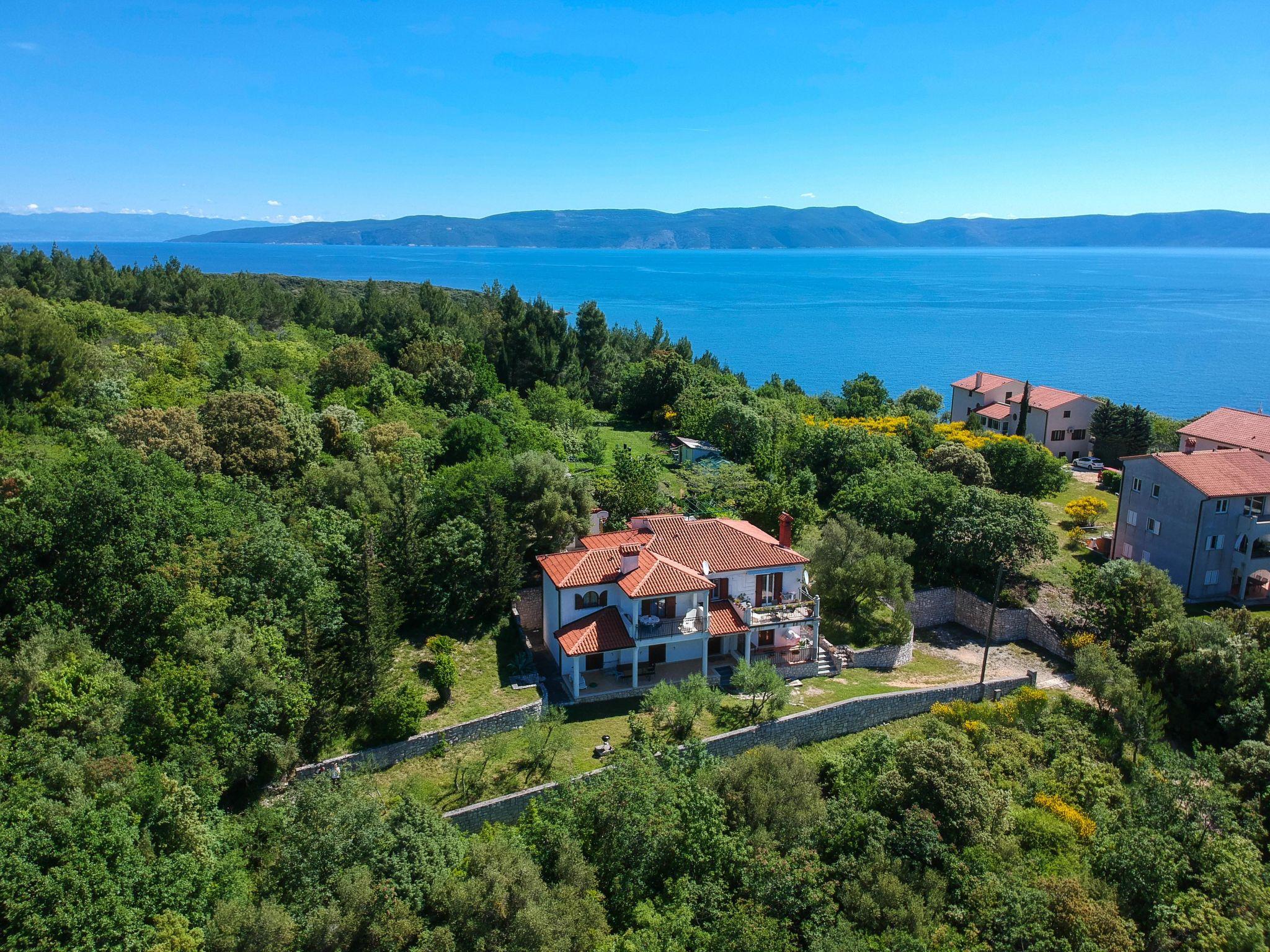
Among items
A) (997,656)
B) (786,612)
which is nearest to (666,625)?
(786,612)

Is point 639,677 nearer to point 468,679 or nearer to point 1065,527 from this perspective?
point 468,679

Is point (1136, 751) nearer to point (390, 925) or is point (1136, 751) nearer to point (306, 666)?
point (390, 925)

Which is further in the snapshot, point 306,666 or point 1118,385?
point 1118,385

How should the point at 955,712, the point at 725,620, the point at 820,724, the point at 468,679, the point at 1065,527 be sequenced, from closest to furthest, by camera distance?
the point at 955,712
the point at 820,724
the point at 468,679
the point at 725,620
the point at 1065,527

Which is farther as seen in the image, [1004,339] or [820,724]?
[1004,339]

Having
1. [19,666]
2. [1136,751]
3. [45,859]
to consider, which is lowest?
[1136,751]

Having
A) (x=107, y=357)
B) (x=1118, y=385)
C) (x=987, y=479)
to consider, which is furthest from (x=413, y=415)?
(x=1118, y=385)
